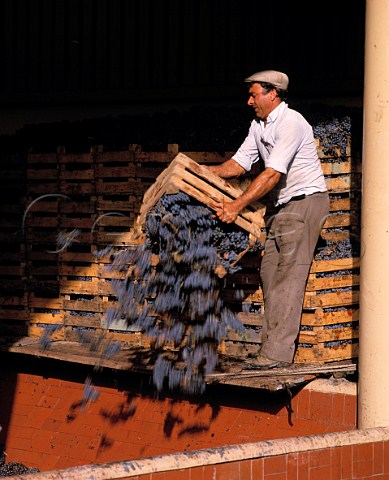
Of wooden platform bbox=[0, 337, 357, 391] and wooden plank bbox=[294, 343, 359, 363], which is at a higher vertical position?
wooden plank bbox=[294, 343, 359, 363]

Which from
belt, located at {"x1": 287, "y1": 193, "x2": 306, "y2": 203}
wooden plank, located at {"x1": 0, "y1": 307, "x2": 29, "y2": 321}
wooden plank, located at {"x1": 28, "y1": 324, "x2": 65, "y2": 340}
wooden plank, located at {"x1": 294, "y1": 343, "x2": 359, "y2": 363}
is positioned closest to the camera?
belt, located at {"x1": 287, "y1": 193, "x2": 306, "y2": 203}

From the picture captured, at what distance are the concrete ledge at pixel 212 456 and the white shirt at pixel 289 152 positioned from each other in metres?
2.13

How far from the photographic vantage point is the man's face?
8.66m

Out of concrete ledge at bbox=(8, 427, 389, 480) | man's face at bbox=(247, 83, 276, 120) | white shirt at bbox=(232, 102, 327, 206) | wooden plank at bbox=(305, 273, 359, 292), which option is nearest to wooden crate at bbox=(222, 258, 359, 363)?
wooden plank at bbox=(305, 273, 359, 292)

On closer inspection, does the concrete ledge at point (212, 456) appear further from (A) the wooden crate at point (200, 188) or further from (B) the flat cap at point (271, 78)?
(B) the flat cap at point (271, 78)

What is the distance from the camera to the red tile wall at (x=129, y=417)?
8.33 metres

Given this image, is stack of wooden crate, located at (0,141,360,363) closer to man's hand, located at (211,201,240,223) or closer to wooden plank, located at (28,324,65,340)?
wooden plank, located at (28,324,65,340)

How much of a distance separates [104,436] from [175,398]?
2.68 ft

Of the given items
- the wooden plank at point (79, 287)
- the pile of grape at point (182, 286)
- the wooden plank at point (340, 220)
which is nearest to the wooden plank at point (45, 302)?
the wooden plank at point (79, 287)

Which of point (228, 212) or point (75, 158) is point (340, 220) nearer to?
point (228, 212)

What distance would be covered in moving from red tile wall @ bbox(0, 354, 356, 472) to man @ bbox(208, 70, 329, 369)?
44 cm

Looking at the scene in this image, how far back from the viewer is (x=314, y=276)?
8.73 meters

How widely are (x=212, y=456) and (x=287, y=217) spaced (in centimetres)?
277

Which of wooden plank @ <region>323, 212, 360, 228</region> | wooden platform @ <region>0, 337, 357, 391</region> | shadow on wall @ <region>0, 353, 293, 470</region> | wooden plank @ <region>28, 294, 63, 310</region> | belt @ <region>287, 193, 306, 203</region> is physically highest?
belt @ <region>287, 193, 306, 203</region>
